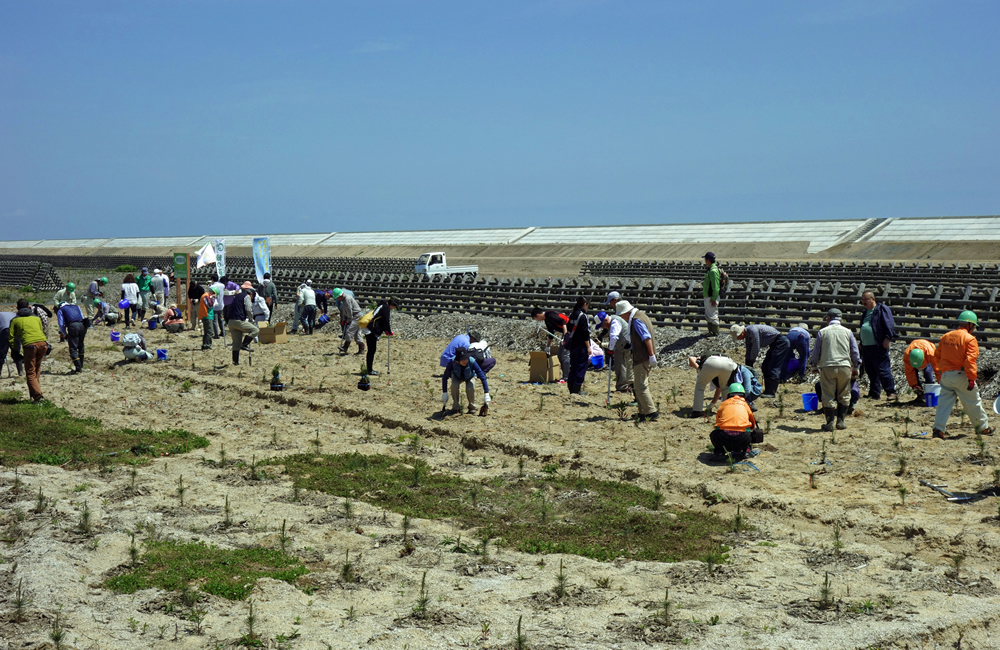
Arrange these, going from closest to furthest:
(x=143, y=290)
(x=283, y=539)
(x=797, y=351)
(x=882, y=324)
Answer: (x=283, y=539) → (x=882, y=324) → (x=797, y=351) → (x=143, y=290)

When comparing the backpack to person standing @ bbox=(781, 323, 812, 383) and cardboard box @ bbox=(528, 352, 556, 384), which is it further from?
person standing @ bbox=(781, 323, 812, 383)

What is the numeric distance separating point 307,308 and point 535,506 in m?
17.6

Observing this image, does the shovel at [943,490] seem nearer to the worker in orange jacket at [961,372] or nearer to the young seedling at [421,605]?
the worker in orange jacket at [961,372]

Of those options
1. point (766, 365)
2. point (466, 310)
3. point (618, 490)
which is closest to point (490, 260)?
point (466, 310)

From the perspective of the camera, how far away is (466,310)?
28875 millimetres

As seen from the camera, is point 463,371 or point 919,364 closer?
point 919,364

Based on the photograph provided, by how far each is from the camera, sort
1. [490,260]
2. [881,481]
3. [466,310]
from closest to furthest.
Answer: [881,481]
[466,310]
[490,260]

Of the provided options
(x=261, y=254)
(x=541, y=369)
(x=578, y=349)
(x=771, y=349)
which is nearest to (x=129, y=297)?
(x=261, y=254)

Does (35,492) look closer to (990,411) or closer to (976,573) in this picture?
(976,573)

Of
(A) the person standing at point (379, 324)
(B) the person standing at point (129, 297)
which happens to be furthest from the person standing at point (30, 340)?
(B) the person standing at point (129, 297)

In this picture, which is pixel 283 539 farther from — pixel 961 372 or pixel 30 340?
pixel 30 340

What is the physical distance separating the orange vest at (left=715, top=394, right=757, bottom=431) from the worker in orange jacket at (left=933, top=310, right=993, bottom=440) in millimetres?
2572

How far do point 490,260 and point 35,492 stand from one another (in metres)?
59.5

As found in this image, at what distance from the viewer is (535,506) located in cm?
942
